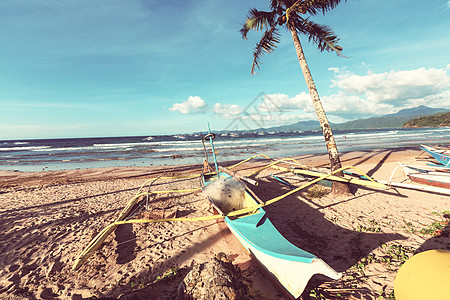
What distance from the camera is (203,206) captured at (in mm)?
7430

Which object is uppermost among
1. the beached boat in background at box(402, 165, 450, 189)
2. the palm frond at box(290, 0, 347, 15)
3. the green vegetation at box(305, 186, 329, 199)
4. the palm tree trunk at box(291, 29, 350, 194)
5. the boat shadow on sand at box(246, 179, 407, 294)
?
the palm frond at box(290, 0, 347, 15)

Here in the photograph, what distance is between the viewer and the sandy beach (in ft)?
11.7

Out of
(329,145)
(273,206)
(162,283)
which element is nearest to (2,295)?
(162,283)

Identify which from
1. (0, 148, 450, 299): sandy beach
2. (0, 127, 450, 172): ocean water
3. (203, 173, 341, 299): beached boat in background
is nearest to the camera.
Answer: (203, 173, 341, 299): beached boat in background

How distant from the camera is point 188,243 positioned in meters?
5.13

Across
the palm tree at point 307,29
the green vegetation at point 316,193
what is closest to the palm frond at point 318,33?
the palm tree at point 307,29

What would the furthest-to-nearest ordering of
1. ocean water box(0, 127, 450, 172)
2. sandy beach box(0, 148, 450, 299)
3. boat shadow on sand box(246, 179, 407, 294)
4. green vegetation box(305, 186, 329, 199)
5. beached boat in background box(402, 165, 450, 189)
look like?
ocean water box(0, 127, 450, 172) → green vegetation box(305, 186, 329, 199) → beached boat in background box(402, 165, 450, 189) → boat shadow on sand box(246, 179, 407, 294) → sandy beach box(0, 148, 450, 299)

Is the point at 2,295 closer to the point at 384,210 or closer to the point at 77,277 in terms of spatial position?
the point at 77,277

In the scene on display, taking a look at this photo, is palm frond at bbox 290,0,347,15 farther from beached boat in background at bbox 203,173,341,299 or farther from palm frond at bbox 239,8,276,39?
beached boat in background at bbox 203,173,341,299

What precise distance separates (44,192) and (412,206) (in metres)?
17.0

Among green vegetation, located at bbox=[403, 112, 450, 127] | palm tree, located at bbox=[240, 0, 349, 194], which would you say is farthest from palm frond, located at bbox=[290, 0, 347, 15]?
green vegetation, located at bbox=[403, 112, 450, 127]

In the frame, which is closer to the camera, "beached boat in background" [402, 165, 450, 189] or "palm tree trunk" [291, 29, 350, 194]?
"beached boat in background" [402, 165, 450, 189]

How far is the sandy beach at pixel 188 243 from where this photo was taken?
11.7ft

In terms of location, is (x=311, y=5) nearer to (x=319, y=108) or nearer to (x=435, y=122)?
(x=319, y=108)
